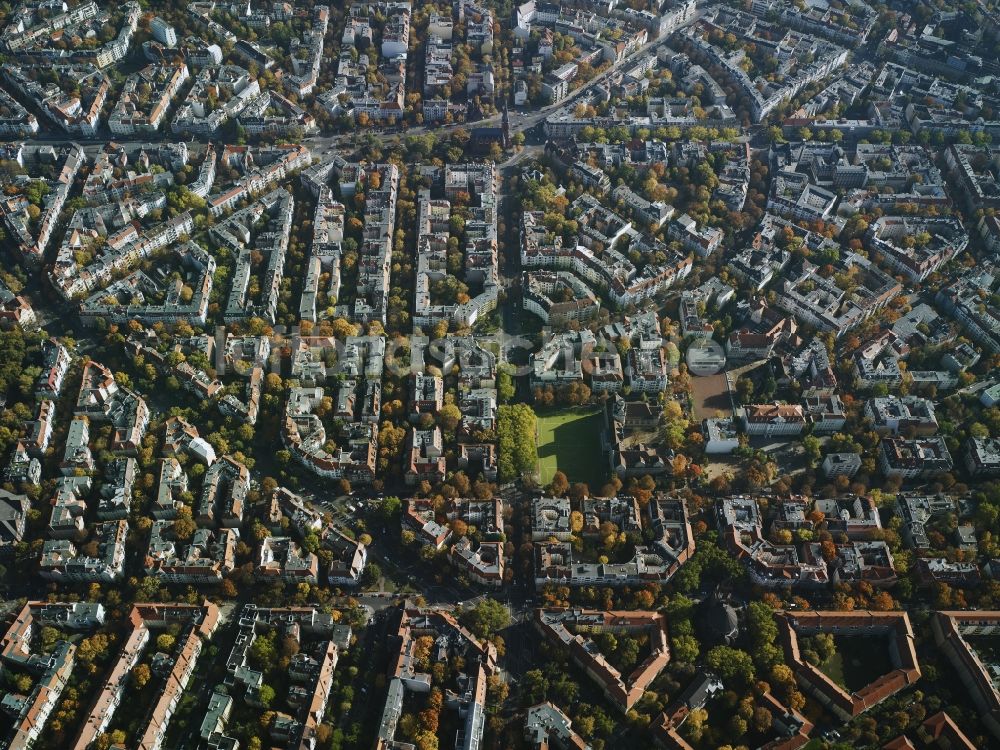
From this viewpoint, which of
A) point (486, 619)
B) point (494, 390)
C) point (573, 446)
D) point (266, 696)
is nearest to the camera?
point (266, 696)

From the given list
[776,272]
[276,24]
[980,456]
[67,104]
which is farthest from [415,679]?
[276,24]

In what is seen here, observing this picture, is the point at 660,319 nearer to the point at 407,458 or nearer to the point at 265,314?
the point at 407,458

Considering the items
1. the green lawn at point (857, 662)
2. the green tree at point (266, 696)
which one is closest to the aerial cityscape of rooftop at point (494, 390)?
the green lawn at point (857, 662)

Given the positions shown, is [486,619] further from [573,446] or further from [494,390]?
[494,390]

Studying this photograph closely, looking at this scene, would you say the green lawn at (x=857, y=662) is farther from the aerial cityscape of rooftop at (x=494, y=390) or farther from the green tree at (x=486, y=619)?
the green tree at (x=486, y=619)

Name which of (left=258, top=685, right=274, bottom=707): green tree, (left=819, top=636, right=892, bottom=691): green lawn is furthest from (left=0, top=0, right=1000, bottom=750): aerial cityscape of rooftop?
(left=258, top=685, right=274, bottom=707): green tree

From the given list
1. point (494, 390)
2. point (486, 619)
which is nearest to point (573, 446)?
point (494, 390)

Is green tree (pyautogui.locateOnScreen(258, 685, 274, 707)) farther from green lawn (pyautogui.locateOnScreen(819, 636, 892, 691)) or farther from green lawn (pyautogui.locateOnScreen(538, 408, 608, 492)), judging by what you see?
green lawn (pyautogui.locateOnScreen(819, 636, 892, 691))
